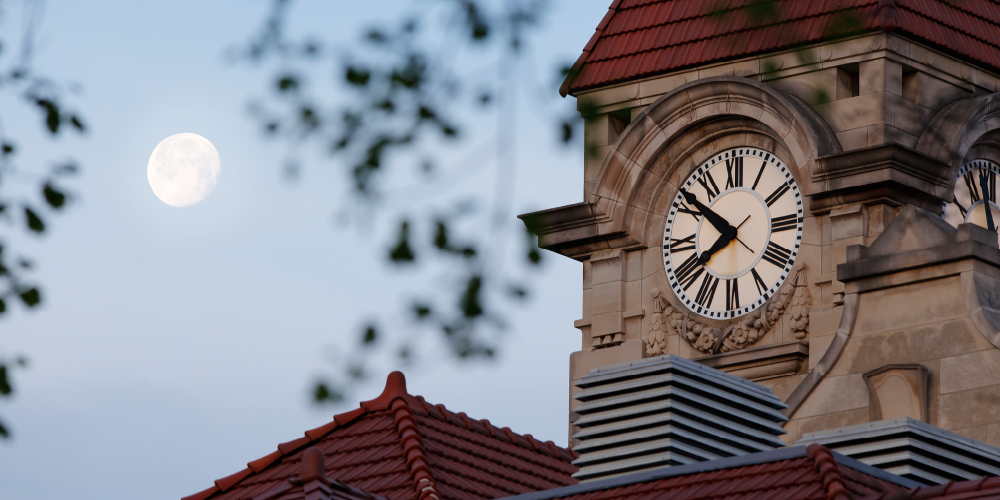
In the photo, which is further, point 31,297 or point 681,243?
point 681,243

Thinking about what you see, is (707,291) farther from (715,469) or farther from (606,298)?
(715,469)

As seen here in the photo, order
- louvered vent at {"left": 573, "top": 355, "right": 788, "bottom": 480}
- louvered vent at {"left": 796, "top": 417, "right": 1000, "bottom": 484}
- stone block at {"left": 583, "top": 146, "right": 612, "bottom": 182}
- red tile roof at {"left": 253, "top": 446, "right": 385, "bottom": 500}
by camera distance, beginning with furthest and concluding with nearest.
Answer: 1. stone block at {"left": 583, "top": 146, "right": 612, "bottom": 182}
2. louvered vent at {"left": 573, "top": 355, "right": 788, "bottom": 480}
3. louvered vent at {"left": 796, "top": 417, "right": 1000, "bottom": 484}
4. red tile roof at {"left": 253, "top": 446, "right": 385, "bottom": 500}

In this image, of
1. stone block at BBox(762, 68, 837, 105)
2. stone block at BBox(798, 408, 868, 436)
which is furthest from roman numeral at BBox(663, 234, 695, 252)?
stone block at BBox(798, 408, 868, 436)

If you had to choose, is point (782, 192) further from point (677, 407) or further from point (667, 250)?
point (677, 407)

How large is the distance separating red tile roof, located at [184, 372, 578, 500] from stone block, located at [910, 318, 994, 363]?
13.9ft

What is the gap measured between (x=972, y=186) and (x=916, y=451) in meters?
9.74

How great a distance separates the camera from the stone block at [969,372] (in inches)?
918

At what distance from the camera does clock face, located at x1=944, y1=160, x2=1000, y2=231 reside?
27.9 metres

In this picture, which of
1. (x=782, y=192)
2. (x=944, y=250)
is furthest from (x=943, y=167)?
(x=944, y=250)

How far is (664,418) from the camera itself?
63.5 feet

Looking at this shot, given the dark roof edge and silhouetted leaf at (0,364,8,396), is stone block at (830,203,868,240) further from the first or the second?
silhouetted leaf at (0,364,8,396)

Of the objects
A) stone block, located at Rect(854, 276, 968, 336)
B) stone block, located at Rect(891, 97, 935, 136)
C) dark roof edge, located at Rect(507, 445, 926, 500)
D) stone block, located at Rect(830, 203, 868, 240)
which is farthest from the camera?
stone block, located at Rect(891, 97, 935, 136)

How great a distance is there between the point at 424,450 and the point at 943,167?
991 cm

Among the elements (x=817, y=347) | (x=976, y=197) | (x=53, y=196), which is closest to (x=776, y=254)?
(x=817, y=347)
